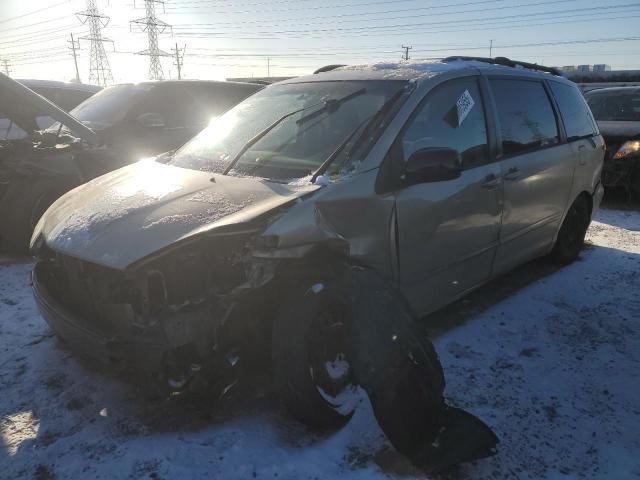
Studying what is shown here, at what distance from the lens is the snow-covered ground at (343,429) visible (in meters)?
2.27

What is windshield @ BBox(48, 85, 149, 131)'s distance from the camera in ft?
19.9

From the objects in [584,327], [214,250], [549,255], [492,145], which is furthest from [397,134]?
[549,255]

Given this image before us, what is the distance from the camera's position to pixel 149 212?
254 cm

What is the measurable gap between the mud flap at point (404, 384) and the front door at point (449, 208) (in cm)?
63

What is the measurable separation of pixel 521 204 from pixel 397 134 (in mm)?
1496

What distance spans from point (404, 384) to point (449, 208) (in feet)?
4.28

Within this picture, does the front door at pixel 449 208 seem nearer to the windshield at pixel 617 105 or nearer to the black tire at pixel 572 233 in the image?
the black tire at pixel 572 233

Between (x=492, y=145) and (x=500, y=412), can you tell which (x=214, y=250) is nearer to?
(x=500, y=412)

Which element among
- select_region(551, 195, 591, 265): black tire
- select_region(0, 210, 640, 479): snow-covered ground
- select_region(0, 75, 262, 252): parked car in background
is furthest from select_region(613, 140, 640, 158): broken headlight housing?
select_region(0, 75, 262, 252): parked car in background

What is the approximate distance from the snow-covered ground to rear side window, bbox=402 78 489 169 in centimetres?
126

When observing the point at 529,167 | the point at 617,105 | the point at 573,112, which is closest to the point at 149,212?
the point at 529,167

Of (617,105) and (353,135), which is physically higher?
(353,135)

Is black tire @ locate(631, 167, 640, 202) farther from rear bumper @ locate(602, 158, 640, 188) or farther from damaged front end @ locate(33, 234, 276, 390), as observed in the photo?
damaged front end @ locate(33, 234, 276, 390)

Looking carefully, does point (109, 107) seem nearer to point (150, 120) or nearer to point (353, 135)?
point (150, 120)
